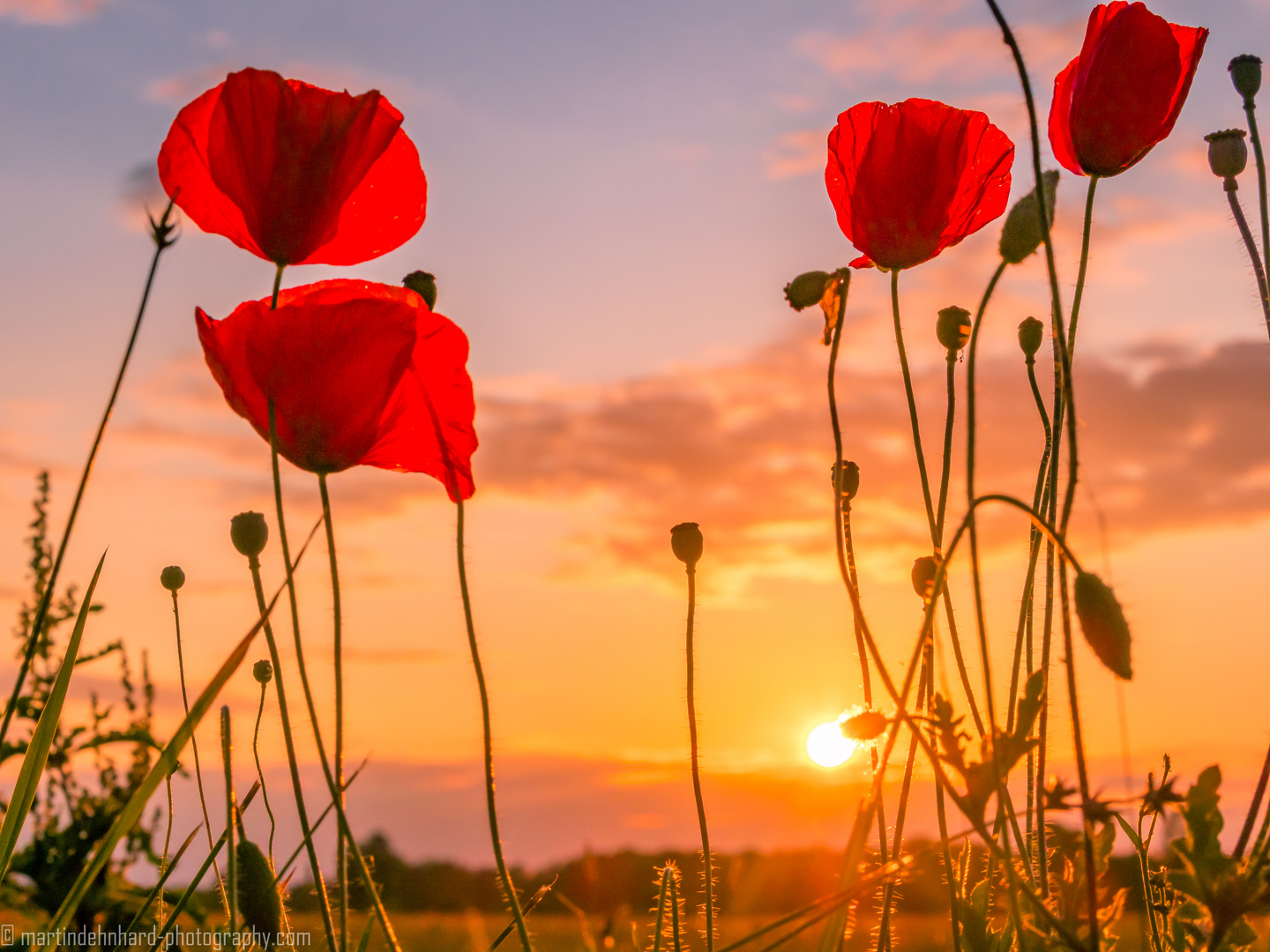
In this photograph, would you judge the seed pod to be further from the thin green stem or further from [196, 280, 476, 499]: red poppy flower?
[196, 280, 476, 499]: red poppy flower

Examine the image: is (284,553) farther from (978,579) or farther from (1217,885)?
(1217,885)

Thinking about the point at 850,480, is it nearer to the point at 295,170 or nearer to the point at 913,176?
the point at 913,176

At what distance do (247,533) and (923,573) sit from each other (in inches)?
36.0

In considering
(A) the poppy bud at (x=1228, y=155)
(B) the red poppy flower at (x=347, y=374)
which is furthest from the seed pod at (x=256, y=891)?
(A) the poppy bud at (x=1228, y=155)

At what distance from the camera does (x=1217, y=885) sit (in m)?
1.20

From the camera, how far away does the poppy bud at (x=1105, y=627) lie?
1094mm

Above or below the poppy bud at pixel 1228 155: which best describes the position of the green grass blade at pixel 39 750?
below

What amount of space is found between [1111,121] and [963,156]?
210 mm

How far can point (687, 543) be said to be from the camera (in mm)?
1711

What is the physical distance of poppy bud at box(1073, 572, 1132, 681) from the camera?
109cm

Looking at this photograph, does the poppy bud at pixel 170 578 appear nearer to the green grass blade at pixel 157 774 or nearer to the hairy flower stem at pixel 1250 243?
the green grass blade at pixel 157 774

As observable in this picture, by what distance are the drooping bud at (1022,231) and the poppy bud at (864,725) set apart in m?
0.53

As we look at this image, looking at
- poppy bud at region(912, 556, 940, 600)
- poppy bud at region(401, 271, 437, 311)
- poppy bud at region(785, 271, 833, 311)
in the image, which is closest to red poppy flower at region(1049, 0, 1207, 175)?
poppy bud at region(785, 271, 833, 311)

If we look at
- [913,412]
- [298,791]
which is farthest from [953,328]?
[298,791]
